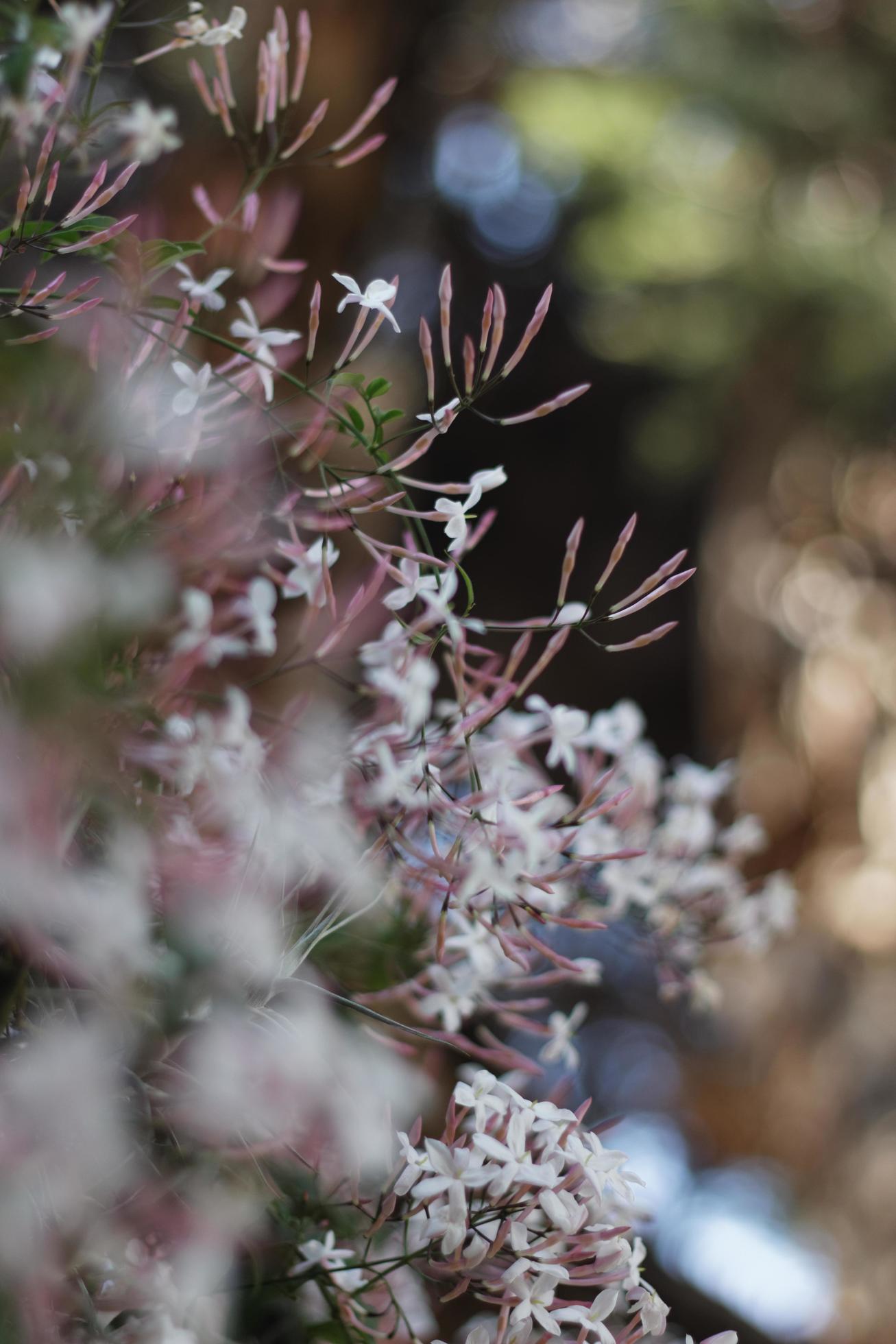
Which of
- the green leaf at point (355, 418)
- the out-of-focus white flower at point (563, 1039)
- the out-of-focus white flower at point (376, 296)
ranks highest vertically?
the out-of-focus white flower at point (376, 296)

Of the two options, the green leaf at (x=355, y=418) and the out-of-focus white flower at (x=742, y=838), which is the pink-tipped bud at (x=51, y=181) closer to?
the green leaf at (x=355, y=418)

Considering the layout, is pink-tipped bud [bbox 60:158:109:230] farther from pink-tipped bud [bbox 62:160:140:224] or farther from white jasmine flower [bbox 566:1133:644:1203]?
white jasmine flower [bbox 566:1133:644:1203]

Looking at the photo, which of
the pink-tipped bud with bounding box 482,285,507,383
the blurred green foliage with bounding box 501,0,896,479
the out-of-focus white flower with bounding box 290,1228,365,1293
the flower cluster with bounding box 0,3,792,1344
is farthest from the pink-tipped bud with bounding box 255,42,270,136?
the blurred green foliage with bounding box 501,0,896,479

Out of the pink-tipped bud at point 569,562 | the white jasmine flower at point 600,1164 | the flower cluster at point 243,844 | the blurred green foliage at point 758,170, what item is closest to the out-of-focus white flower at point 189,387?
the flower cluster at point 243,844

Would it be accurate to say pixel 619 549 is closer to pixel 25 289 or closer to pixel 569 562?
pixel 569 562

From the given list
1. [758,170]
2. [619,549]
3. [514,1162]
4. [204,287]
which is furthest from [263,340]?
[758,170]

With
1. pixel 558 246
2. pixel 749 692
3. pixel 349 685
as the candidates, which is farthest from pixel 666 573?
pixel 558 246

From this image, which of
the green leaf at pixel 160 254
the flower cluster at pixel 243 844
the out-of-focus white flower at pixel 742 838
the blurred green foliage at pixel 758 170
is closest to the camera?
the flower cluster at pixel 243 844
